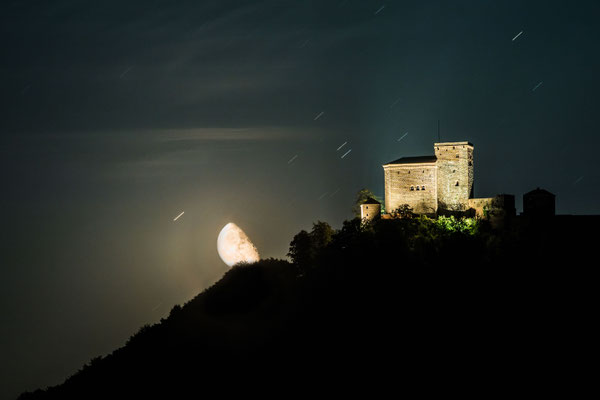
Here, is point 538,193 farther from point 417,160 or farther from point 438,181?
point 417,160

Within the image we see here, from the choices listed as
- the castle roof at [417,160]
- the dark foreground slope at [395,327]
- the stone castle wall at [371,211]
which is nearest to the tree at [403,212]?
the stone castle wall at [371,211]

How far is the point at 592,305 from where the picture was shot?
32656 mm

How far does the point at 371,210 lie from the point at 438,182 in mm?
5731

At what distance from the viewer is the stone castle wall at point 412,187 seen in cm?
4122

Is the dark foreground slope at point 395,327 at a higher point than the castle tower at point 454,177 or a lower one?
lower

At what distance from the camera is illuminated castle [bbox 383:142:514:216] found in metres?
41.2

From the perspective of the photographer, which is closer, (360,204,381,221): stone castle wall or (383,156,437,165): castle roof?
(383,156,437,165): castle roof

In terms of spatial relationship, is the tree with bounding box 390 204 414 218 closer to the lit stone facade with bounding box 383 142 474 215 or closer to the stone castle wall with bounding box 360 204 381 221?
the lit stone facade with bounding box 383 142 474 215

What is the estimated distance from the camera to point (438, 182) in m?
41.7

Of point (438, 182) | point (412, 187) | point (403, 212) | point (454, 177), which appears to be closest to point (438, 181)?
point (438, 182)

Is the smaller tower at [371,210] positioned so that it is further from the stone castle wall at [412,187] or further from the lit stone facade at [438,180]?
the lit stone facade at [438,180]

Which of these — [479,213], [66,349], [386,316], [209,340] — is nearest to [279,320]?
[209,340]

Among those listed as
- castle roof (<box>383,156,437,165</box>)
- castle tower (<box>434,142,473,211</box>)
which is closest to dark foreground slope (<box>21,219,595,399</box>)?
castle tower (<box>434,142,473,211</box>)

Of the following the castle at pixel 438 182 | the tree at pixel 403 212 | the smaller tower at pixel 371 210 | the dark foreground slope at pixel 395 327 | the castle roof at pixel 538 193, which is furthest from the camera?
the smaller tower at pixel 371 210
